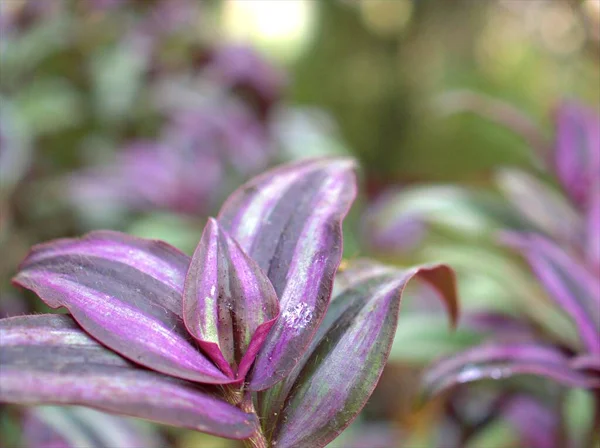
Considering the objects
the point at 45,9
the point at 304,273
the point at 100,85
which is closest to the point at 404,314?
the point at 304,273

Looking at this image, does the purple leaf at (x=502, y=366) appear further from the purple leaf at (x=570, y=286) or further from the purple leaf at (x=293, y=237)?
the purple leaf at (x=293, y=237)

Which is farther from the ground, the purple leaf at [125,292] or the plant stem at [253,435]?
the purple leaf at [125,292]

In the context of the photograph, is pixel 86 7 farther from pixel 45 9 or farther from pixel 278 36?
pixel 278 36

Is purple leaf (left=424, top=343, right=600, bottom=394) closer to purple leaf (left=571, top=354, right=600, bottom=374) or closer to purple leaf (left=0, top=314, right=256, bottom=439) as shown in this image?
purple leaf (left=571, top=354, right=600, bottom=374)

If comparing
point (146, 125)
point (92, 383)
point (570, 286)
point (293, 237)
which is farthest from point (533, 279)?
point (146, 125)

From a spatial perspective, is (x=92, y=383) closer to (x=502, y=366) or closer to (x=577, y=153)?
(x=502, y=366)

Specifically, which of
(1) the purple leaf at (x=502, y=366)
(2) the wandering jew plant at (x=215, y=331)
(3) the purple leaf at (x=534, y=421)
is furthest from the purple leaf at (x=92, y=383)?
(3) the purple leaf at (x=534, y=421)
